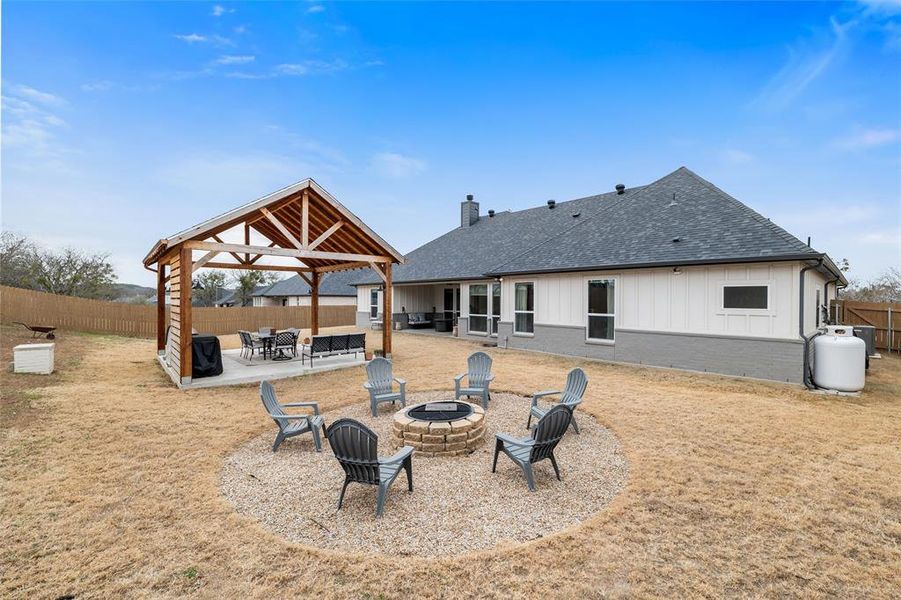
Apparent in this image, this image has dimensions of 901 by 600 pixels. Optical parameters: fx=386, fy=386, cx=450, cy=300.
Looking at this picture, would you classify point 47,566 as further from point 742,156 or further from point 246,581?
point 742,156

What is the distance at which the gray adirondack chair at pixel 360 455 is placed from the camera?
13.0ft

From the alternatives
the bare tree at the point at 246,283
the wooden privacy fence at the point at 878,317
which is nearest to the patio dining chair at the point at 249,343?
the wooden privacy fence at the point at 878,317

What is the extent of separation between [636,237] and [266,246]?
1177cm

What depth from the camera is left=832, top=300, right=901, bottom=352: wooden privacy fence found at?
15.0 metres

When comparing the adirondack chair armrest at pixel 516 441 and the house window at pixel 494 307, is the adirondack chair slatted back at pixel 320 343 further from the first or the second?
the house window at pixel 494 307

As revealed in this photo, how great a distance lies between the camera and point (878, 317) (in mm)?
15477

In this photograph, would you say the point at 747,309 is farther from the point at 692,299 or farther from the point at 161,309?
the point at 161,309

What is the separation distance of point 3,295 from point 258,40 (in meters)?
16.6

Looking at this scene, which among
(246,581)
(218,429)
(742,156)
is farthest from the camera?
(742,156)

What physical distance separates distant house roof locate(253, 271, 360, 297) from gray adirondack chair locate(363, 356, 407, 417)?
1076 inches

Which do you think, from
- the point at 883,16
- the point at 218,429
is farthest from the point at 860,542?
the point at 883,16

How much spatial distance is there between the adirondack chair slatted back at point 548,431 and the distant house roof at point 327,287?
31161mm

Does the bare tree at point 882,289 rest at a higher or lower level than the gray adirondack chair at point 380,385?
higher

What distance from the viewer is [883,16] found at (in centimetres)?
1003
